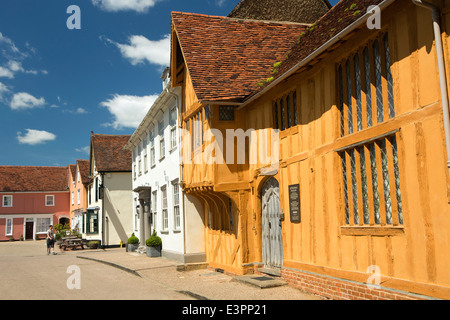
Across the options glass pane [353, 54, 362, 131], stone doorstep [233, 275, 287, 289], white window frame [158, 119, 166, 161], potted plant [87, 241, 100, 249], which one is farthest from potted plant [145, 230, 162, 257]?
glass pane [353, 54, 362, 131]

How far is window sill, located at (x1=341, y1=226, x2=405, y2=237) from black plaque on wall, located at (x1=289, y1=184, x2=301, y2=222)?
1890mm

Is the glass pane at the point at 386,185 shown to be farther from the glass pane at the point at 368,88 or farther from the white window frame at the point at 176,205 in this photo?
the white window frame at the point at 176,205

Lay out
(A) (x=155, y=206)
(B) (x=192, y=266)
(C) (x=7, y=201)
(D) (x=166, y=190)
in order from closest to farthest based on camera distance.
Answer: (B) (x=192, y=266), (D) (x=166, y=190), (A) (x=155, y=206), (C) (x=7, y=201)

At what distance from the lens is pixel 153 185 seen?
2212 cm

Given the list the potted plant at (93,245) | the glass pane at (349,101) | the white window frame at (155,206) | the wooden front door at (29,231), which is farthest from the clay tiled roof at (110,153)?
the glass pane at (349,101)

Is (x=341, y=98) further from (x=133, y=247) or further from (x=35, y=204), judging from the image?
(x=35, y=204)

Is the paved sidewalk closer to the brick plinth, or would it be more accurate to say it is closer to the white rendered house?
the brick plinth

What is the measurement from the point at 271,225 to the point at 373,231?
4.61 m

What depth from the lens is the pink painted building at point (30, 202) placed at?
5175 centimetres

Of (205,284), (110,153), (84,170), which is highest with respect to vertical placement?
(110,153)

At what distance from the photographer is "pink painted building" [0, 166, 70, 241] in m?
51.8

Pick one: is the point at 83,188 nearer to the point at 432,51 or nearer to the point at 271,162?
the point at 271,162

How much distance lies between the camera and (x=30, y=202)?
175 ft

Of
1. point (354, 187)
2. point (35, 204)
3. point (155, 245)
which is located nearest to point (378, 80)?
point (354, 187)
